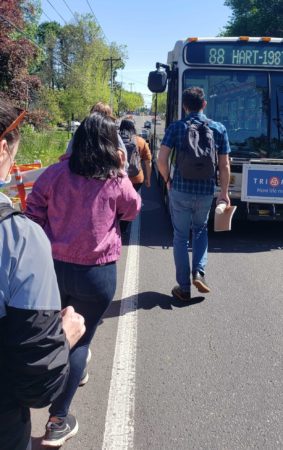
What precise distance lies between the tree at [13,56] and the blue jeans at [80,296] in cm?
1333

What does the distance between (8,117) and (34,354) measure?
711 millimetres

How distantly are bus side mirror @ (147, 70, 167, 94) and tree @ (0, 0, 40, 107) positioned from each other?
8.60 metres

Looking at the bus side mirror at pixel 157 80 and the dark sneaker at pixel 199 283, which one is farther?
the bus side mirror at pixel 157 80

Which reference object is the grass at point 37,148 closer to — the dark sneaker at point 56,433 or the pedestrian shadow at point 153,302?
the pedestrian shadow at point 153,302

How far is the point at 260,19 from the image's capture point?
34344mm

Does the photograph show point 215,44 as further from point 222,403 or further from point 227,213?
point 222,403

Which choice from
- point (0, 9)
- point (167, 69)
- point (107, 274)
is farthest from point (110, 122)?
point (0, 9)

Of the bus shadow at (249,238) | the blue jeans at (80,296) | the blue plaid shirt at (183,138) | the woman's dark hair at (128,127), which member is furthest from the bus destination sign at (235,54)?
the blue jeans at (80,296)

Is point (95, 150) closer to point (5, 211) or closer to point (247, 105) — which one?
point (5, 211)

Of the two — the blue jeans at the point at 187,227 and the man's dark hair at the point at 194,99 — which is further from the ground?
the man's dark hair at the point at 194,99

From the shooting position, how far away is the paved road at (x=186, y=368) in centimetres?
289

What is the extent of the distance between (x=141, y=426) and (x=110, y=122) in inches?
72.9

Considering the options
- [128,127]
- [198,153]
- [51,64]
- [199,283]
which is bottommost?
[199,283]

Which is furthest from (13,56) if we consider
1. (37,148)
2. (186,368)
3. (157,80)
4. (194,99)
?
(186,368)
